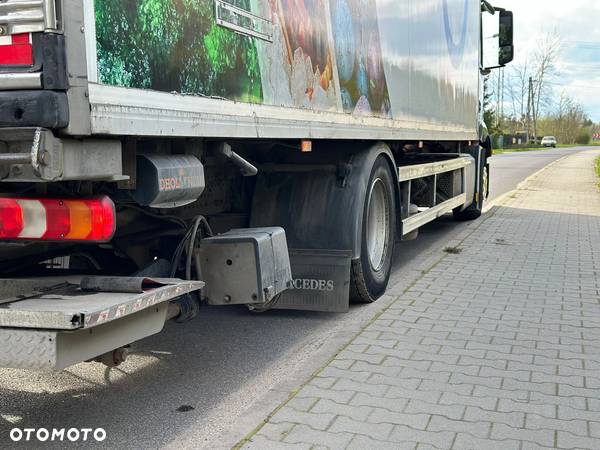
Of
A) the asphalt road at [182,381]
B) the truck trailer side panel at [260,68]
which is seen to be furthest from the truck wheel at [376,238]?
the truck trailer side panel at [260,68]

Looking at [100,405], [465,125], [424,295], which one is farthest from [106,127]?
[465,125]

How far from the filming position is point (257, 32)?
381 centimetres

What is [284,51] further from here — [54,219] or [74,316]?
[74,316]

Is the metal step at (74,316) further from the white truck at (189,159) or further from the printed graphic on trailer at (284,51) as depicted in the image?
the printed graphic on trailer at (284,51)

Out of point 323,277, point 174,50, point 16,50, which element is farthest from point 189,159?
point 323,277

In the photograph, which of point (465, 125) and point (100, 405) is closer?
point (100, 405)

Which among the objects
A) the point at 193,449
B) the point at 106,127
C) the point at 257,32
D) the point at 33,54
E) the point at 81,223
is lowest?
the point at 193,449

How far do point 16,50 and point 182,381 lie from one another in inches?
90.3

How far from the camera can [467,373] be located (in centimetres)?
427

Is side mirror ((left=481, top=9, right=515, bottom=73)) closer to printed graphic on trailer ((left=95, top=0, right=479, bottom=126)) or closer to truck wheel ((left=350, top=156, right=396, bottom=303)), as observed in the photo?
printed graphic on trailer ((left=95, top=0, right=479, bottom=126))

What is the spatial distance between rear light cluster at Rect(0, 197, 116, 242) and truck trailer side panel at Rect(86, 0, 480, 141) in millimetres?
393

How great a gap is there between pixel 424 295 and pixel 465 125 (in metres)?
4.63

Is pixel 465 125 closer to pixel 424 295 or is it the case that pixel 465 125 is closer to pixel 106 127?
pixel 424 295

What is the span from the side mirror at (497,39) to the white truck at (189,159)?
5.07m
